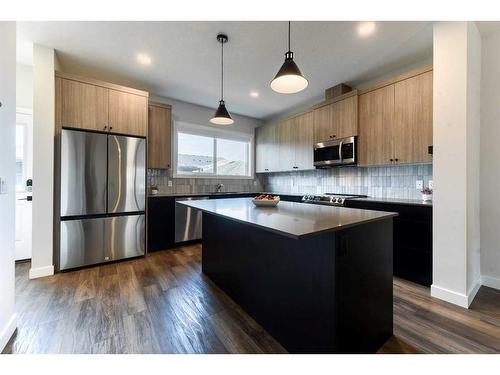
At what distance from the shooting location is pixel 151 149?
3.79m

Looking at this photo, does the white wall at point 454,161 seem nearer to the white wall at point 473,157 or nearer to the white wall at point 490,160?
the white wall at point 473,157

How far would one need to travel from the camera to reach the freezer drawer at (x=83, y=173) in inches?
108

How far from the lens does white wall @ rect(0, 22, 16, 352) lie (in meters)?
1.53

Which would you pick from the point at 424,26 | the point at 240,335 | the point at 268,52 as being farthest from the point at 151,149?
the point at 424,26

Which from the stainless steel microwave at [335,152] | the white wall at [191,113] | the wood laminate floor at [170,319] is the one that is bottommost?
the wood laminate floor at [170,319]

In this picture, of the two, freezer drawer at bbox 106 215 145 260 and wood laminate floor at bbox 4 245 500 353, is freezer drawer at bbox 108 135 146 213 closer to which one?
freezer drawer at bbox 106 215 145 260

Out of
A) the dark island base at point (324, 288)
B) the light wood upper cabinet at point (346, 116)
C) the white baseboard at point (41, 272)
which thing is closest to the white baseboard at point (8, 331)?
the white baseboard at point (41, 272)

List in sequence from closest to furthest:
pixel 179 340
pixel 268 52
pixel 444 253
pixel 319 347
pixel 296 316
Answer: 1. pixel 319 347
2. pixel 296 316
3. pixel 179 340
4. pixel 444 253
5. pixel 268 52

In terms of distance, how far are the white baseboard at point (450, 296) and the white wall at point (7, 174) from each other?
11.8 feet

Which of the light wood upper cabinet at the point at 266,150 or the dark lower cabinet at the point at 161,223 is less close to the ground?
the light wood upper cabinet at the point at 266,150

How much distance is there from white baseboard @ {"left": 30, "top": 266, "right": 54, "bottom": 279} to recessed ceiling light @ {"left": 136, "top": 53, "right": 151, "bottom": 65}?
284 centimetres

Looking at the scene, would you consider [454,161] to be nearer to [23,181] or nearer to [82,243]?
[82,243]
